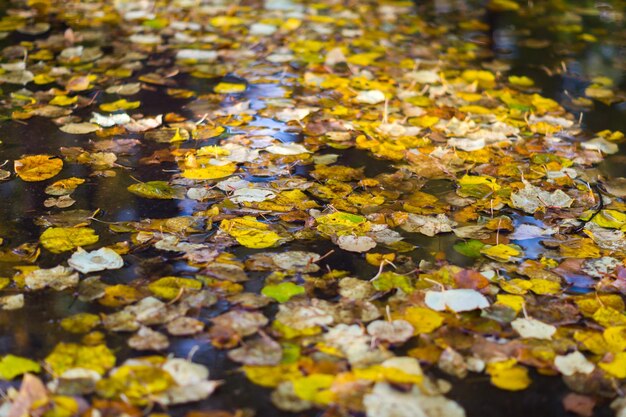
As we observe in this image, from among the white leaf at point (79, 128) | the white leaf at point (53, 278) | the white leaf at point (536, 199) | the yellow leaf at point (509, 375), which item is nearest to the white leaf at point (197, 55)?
the white leaf at point (79, 128)

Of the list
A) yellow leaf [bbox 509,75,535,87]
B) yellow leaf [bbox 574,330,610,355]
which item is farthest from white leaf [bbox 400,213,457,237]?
yellow leaf [bbox 509,75,535,87]

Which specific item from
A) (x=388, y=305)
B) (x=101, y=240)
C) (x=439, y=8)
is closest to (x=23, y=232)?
(x=101, y=240)

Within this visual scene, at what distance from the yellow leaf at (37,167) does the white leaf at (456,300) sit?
1087 millimetres

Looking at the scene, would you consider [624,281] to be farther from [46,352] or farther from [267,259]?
[46,352]

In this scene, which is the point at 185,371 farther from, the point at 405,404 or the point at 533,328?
the point at 533,328

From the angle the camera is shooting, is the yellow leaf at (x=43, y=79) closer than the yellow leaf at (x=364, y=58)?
Yes

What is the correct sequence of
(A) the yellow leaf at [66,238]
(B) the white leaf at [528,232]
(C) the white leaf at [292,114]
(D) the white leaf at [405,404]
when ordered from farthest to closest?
(C) the white leaf at [292,114], (B) the white leaf at [528,232], (A) the yellow leaf at [66,238], (D) the white leaf at [405,404]

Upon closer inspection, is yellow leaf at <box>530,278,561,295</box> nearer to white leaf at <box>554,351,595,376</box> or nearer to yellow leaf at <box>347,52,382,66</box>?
white leaf at <box>554,351,595,376</box>

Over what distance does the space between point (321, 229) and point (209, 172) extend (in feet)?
1.39

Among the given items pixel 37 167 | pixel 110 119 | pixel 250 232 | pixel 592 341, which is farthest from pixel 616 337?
pixel 110 119

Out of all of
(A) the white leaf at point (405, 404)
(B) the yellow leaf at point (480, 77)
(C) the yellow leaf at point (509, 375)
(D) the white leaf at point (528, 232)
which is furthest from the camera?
(B) the yellow leaf at point (480, 77)

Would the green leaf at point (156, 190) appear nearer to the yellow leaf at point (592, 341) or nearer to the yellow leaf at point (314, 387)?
the yellow leaf at point (314, 387)

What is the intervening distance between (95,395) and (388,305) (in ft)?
1.89

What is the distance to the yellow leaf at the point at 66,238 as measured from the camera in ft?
5.41
